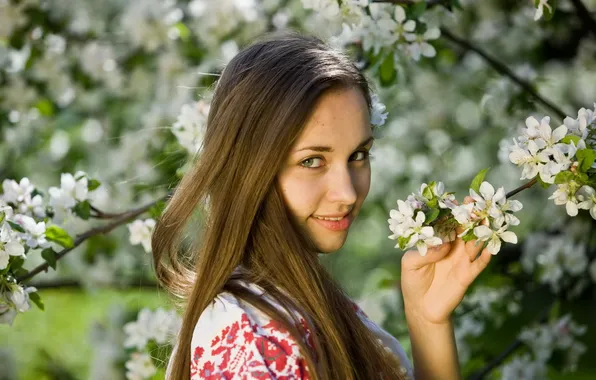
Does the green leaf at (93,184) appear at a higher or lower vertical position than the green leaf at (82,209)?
higher

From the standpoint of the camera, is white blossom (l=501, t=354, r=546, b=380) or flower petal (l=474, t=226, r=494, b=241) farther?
white blossom (l=501, t=354, r=546, b=380)

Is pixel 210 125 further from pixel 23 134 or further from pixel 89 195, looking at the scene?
pixel 23 134

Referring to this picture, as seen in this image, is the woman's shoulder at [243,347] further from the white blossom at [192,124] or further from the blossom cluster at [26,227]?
the white blossom at [192,124]

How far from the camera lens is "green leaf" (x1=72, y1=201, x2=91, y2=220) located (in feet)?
6.91

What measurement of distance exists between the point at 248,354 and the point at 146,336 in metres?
1.04

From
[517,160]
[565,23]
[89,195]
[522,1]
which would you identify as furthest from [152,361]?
[522,1]

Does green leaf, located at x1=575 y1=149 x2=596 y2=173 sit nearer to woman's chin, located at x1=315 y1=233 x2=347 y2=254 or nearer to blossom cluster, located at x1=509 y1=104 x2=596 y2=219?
blossom cluster, located at x1=509 y1=104 x2=596 y2=219

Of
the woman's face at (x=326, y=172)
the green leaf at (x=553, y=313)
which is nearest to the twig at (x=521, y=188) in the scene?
the woman's face at (x=326, y=172)

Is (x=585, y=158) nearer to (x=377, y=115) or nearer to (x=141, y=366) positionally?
(x=377, y=115)

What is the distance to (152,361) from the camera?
2.45m

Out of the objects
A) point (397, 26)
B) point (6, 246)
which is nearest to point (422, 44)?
point (397, 26)

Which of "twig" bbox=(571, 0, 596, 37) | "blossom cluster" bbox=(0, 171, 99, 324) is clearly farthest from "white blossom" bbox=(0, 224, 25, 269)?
"twig" bbox=(571, 0, 596, 37)

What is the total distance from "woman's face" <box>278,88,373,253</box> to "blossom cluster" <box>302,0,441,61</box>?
1.45 feet

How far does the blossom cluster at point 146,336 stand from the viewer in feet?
7.77
